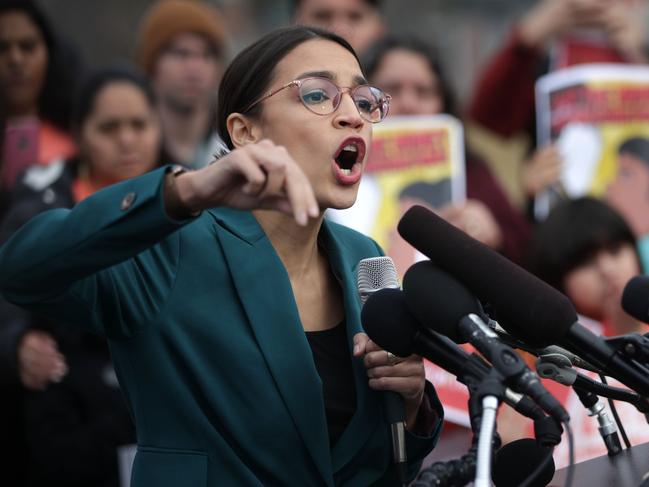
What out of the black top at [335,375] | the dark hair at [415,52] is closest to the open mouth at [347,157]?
the black top at [335,375]

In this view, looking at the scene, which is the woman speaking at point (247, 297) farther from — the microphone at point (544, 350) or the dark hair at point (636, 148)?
the dark hair at point (636, 148)

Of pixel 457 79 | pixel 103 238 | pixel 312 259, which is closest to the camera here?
pixel 103 238

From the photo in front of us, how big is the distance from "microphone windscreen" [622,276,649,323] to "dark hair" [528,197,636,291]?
212 centimetres

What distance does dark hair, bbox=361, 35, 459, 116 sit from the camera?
A: 4.86m

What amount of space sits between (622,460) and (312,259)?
864mm

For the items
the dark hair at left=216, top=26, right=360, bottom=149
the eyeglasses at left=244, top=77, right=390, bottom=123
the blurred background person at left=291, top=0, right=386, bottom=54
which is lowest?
the eyeglasses at left=244, top=77, right=390, bottom=123

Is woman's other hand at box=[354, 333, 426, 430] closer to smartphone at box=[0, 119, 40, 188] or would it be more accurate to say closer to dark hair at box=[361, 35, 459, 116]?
smartphone at box=[0, 119, 40, 188]

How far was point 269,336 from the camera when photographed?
2412 mm

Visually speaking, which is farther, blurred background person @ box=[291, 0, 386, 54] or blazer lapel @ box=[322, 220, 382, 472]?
blurred background person @ box=[291, 0, 386, 54]

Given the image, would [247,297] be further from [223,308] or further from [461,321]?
[461,321]

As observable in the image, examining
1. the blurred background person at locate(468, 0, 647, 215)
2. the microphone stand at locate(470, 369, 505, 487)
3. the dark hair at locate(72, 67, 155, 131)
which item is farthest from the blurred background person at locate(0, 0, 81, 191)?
the microphone stand at locate(470, 369, 505, 487)

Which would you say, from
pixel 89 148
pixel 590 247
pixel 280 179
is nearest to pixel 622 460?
pixel 280 179

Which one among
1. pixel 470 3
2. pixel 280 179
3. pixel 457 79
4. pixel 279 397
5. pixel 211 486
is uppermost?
pixel 470 3

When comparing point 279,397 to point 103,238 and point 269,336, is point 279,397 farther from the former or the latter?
point 103,238
